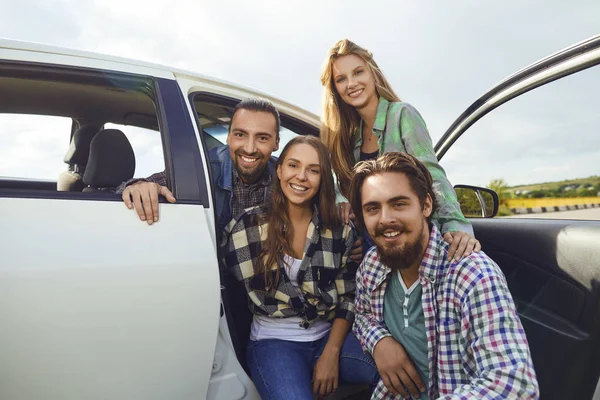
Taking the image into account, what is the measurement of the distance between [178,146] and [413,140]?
1.12 meters

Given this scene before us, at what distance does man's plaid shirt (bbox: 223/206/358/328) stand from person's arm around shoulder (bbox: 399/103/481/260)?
44cm

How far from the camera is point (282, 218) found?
6.05 feet

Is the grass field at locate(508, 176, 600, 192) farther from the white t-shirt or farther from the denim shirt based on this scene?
the denim shirt

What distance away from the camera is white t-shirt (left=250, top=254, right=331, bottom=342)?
1.76m

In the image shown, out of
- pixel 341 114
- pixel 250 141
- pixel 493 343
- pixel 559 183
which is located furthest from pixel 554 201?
pixel 250 141

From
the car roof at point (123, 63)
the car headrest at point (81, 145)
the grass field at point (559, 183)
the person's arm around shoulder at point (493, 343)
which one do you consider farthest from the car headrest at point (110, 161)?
the grass field at point (559, 183)

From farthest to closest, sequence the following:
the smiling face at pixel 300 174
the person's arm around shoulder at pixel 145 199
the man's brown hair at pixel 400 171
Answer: the smiling face at pixel 300 174 < the man's brown hair at pixel 400 171 < the person's arm around shoulder at pixel 145 199

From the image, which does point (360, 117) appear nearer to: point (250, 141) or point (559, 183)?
point (250, 141)

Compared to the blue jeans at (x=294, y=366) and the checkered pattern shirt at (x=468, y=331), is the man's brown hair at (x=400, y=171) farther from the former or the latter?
the blue jeans at (x=294, y=366)

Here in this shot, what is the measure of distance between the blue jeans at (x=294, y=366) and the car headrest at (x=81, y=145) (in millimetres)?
1613

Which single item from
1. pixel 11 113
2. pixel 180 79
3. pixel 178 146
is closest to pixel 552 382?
pixel 178 146

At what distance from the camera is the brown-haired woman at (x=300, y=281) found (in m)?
1.72

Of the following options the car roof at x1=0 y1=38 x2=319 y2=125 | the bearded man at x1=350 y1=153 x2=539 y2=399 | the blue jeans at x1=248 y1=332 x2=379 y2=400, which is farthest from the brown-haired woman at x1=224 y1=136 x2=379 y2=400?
the car roof at x1=0 y1=38 x2=319 y2=125

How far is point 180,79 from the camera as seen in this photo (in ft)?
5.94
